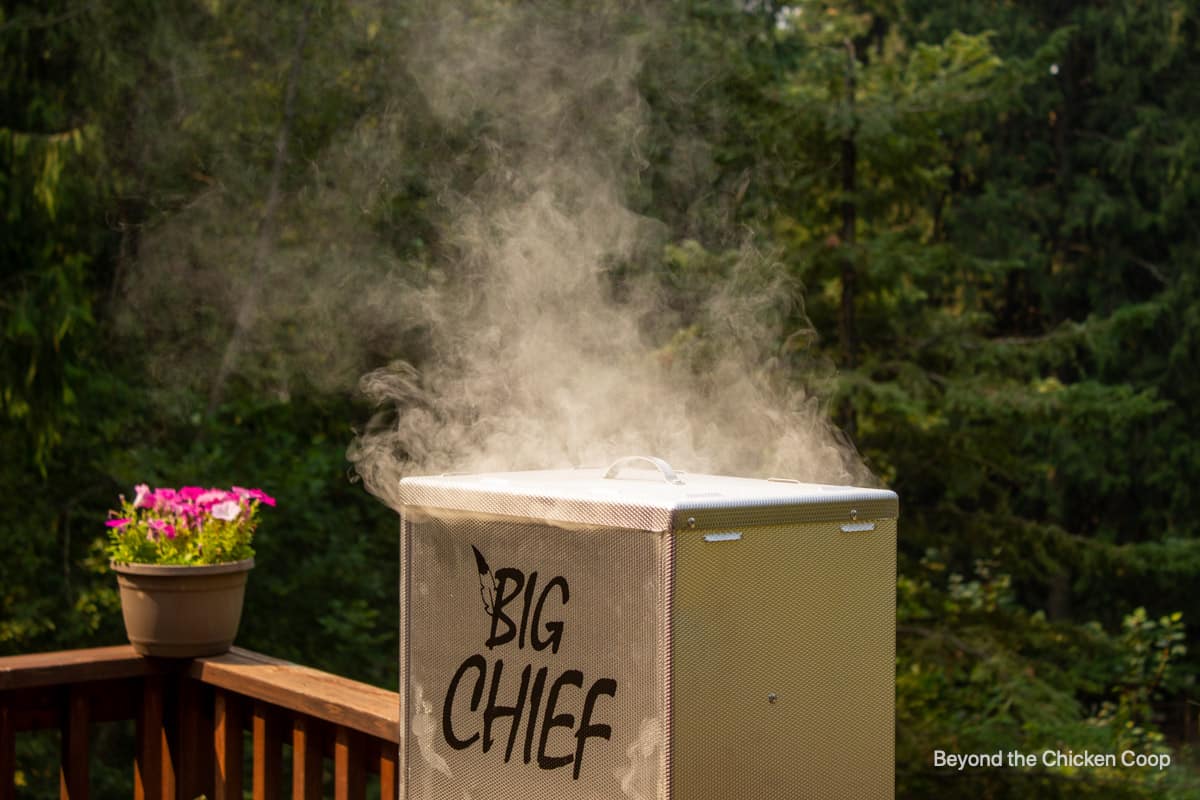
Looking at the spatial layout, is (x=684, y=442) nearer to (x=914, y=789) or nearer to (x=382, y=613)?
(x=914, y=789)

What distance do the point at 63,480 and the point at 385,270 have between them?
1982 millimetres

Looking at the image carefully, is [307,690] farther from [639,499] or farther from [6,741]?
[639,499]

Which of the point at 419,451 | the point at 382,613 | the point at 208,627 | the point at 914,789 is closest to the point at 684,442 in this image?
the point at 419,451

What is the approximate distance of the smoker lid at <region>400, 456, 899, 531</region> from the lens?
4.27ft

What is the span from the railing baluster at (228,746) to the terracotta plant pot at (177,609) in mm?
114

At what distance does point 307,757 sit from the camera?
2.14 metres

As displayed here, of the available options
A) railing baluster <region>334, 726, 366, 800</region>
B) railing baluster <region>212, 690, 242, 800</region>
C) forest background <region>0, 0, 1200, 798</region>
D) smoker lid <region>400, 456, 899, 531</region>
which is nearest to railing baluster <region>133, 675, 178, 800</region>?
railing baluster <region>212, 690, 242, 800</region>

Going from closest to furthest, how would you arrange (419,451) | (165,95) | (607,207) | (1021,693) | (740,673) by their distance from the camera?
(740,673) → (419,451) → (607,207) → (1021,693) → (165,95)

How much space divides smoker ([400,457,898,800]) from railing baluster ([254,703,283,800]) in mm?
736

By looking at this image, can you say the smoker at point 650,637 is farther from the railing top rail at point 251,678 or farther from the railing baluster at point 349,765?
the railing baluster at point 349,765

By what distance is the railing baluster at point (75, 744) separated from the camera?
2340 mm

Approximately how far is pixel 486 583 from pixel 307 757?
2.78 feet

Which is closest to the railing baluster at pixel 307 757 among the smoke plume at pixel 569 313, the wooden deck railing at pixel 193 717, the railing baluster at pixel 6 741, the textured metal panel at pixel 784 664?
the wooden deck railing at pixel 193 717

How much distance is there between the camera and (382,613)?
7.01 meters
